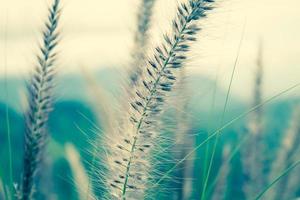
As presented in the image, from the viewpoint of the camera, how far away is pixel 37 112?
2.52 meters

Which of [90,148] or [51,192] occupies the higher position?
[90,148]

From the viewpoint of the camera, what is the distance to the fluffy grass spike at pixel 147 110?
2191 millimetres

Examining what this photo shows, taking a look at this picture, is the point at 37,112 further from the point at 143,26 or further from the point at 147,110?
the point at 143,26

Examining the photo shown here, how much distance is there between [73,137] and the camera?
10.5 ft

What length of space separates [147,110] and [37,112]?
18.4 inches

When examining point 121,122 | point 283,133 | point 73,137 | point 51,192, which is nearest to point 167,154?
point 121,122

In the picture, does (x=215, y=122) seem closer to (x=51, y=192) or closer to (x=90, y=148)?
(x=90, y=148)

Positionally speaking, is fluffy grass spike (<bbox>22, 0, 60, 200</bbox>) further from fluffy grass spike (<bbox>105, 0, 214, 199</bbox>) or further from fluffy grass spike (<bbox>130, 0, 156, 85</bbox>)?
fluffy grass spike (<bbox>130, 0, 156, 85</bbox>)

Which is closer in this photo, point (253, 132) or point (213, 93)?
point (213, 93)

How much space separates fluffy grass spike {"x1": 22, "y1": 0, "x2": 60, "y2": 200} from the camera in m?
2.47

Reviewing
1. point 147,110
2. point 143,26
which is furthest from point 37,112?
point 143,26

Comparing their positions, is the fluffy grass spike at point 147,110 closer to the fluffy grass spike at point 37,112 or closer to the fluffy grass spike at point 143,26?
the fluffy grass spike at point 37,112

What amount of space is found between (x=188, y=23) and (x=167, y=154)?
2.06 ft

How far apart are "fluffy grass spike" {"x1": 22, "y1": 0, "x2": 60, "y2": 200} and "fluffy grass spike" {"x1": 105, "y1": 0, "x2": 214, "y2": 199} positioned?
0.87 feet
